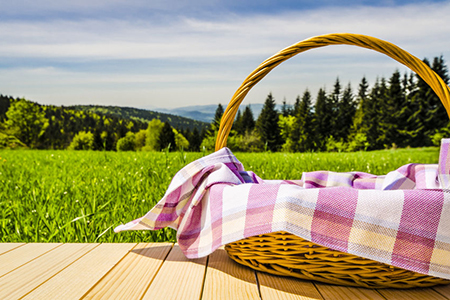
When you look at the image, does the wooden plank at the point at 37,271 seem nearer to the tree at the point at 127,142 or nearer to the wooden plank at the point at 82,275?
the wooden plank at the point at 82,275

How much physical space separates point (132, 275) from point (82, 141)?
46.5 meters

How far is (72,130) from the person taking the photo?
47969 mm

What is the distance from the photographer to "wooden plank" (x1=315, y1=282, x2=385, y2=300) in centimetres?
103

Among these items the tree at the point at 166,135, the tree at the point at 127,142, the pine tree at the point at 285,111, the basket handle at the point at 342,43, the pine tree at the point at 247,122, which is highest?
the pine tree at the point at 285,111

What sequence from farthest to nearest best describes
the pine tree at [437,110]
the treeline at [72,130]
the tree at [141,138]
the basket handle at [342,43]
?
the tree at [141,138] < the treeline at [72,130] < the pine tree at [437,110] < the basket handle at [342,43]

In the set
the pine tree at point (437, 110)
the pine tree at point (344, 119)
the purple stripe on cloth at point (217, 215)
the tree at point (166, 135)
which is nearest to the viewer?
the purple stripe on cloth at point (217, 215)

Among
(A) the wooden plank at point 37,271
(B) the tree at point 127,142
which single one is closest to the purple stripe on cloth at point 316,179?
(A) the wooden plank at point 37,271

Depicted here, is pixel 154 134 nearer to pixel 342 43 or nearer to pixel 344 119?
pixel 344 119

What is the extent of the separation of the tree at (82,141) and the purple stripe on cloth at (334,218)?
4278 cm

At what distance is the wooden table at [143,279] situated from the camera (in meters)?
1.05

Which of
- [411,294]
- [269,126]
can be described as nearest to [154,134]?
[269,126]

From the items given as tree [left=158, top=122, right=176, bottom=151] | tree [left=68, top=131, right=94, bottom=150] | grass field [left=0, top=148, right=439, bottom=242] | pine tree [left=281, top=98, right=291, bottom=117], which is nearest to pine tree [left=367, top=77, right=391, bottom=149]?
pine tree [left=281, top=98, right=291, bottom=117]

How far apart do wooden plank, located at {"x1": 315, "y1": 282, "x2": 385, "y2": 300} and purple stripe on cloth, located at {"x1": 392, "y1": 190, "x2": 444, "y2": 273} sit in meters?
0.15

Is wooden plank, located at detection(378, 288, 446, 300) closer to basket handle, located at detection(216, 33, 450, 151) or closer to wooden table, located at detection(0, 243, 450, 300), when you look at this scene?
wooden table, located at detection(0, 243, 450, 300)
